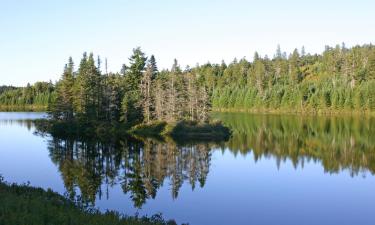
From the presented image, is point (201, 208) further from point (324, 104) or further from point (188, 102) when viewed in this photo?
point (324, 104)

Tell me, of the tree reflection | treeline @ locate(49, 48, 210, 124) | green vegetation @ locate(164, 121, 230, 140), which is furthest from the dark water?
treeline @ locate(49, 48, 210, 124)

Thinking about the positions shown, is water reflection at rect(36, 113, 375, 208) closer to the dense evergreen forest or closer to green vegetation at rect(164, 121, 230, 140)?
green vegetation at rect(164, 121, 230, 140)

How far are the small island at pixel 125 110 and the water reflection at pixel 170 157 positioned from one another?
854cm

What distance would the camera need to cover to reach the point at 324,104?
144 metres

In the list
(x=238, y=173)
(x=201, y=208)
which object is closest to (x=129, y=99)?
(x=238, y=173)

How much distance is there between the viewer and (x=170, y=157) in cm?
5022

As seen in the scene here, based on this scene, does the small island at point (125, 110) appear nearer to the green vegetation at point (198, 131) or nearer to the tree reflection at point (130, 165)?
the green vegetation at point (198, 131)

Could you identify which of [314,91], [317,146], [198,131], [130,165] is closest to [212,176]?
[130,165]

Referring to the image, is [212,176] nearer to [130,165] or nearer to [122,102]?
[130,165]

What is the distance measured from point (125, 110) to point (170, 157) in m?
36.3

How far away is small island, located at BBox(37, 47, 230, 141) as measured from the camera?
79.5m

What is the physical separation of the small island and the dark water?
1151 cm

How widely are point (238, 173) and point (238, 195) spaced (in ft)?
31.9

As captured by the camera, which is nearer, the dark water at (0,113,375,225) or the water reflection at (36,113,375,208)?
the dark water at (0,113,375,225)
